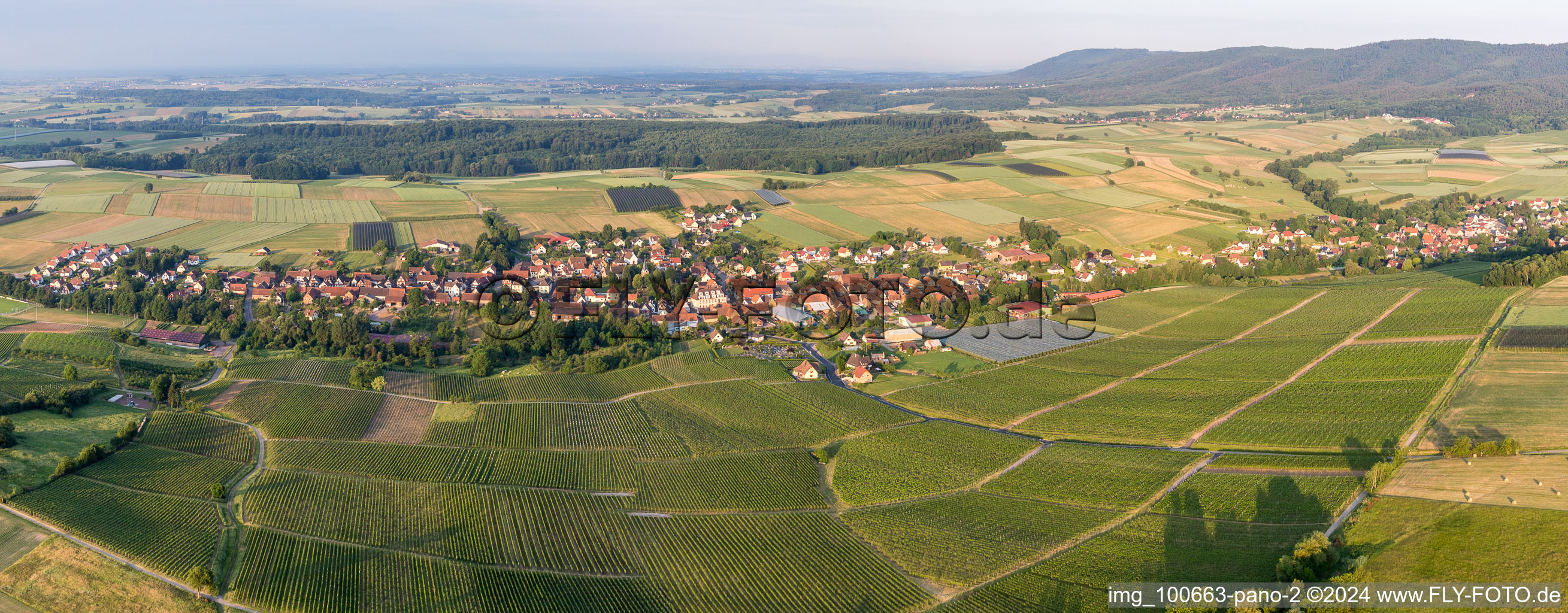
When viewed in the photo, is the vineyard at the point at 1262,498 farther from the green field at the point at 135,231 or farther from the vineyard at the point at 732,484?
the green field at the point at 135,231

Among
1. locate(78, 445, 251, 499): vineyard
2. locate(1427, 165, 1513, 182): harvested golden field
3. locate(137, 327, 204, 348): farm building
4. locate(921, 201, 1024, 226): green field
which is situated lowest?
locate(137, 327, 204, 348): farm building

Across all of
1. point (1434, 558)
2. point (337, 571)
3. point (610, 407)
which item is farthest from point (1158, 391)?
point (337, 571)

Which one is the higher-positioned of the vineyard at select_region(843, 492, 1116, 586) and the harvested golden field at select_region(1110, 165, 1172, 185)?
the harvested golden field at select_region(1110, 165, 1172, 185)

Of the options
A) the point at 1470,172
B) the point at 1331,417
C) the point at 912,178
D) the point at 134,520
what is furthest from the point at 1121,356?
the point at 1470,172

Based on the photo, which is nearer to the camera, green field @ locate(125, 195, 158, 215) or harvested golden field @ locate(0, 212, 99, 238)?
harvested golden field @ locate(0, 212, 99, 238)

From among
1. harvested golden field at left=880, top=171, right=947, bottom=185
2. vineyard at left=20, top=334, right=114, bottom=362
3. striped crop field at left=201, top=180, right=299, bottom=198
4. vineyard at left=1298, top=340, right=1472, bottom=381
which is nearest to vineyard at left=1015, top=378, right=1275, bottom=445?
vineyard at left=1298, top=340, right=1472, bottom=381

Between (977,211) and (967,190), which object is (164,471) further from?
Answer: (967,190)

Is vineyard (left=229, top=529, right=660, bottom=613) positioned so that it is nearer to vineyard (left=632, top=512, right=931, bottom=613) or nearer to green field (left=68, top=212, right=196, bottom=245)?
vineyard (left=632, top=512, right=931, bottom=613)
